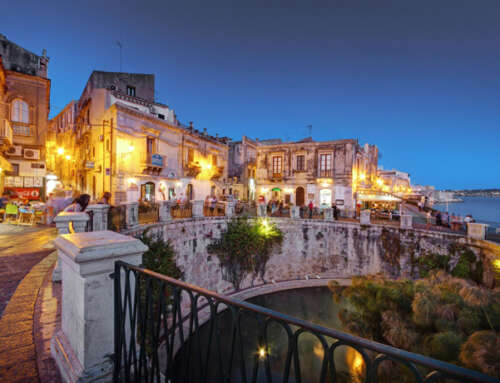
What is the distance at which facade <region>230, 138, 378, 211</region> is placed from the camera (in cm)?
2072

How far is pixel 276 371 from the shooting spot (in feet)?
27.2

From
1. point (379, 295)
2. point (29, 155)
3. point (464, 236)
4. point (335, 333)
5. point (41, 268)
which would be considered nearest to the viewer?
point (335, 333)

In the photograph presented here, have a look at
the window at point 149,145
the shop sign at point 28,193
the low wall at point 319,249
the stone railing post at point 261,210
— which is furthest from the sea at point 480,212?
the shop sign at point 28,193

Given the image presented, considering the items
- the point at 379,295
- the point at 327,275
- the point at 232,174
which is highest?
the point at 232,174

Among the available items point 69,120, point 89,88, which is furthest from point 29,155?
point 69,120

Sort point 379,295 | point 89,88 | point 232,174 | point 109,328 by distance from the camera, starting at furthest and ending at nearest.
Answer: point 232,174
point 89,88
point 379,295
point 109,328

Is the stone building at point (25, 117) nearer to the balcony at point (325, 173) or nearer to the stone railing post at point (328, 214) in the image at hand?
the stone railing post at point (328, 214)

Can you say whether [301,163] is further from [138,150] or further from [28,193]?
[28,193]

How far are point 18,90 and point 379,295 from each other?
75.9ft

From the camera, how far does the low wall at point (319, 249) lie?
11.9 meters

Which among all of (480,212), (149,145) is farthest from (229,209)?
(480,212)

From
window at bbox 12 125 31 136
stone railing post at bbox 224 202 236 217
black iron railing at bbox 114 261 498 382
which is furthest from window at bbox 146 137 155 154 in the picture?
black iron railing at bbox 114 261 498 382

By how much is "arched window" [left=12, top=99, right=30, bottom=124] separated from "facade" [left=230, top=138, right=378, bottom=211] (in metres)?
17.1

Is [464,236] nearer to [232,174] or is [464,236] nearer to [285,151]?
[285,151]
